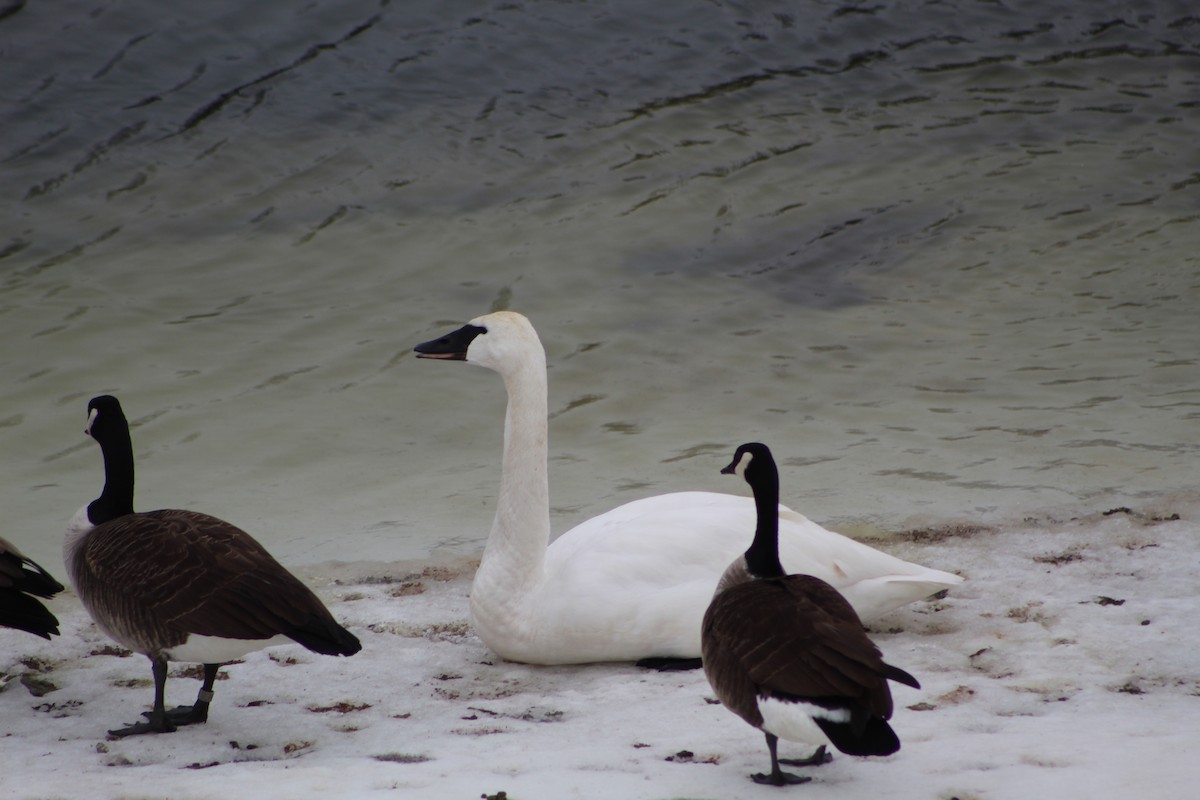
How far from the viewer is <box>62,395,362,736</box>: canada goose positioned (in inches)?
169

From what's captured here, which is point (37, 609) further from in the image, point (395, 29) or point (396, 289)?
point (395, 29)

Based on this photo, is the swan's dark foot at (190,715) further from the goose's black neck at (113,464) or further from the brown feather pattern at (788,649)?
the brown feather pattern at (788,649)

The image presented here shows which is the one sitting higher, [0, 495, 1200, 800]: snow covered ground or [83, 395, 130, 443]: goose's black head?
[83, 395, 130, 443]: goose's black head

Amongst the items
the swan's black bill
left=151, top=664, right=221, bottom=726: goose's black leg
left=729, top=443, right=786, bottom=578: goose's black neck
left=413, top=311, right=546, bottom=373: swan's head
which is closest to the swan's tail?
left=729, top=443, right=786, bottom=578: goose's black neck

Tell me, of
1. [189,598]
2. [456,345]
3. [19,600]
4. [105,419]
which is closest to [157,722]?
[189,598]

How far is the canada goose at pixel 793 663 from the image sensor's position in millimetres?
3471

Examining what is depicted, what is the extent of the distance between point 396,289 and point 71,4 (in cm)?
673

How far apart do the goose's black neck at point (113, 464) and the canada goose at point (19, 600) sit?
1.15ft

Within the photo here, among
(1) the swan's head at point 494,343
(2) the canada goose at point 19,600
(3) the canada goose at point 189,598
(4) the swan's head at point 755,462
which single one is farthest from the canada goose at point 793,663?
(2) the canada goose at point 19,600

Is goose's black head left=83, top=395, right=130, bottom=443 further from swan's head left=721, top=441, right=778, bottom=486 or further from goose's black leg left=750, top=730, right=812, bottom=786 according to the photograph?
goose's black leg left=750, top=730, right=812, bottom=786

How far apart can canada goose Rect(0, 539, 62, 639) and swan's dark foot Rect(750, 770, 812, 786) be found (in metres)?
2.38

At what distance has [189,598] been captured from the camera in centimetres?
435

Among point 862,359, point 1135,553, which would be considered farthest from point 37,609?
point 862,359

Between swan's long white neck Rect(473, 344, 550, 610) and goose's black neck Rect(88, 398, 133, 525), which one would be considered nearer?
goose's black neck Rect(88, 398, 133, 525)
